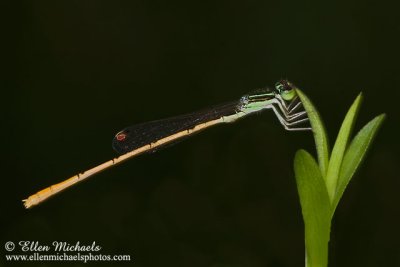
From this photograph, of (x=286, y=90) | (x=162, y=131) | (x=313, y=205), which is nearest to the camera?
(x=313, y=205)

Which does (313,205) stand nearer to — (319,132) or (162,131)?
(319,132)

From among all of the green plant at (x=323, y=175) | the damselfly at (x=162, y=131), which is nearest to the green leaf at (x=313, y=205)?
the green plant at (x=323, y=175)

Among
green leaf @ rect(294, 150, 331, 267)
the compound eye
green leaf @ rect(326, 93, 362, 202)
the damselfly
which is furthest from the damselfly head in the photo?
green leaf @ rect(294, 150, 331, 267)

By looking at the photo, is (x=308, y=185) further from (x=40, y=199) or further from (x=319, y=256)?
(x=40, y=199)

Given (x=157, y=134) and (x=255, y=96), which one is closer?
(x=255, y=96)

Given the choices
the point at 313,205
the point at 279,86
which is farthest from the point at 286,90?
the point at 313,205

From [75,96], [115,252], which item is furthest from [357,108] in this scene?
[75,96]

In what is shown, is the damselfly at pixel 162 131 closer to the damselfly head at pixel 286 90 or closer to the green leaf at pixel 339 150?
the damselfly head at pixel 286 90
